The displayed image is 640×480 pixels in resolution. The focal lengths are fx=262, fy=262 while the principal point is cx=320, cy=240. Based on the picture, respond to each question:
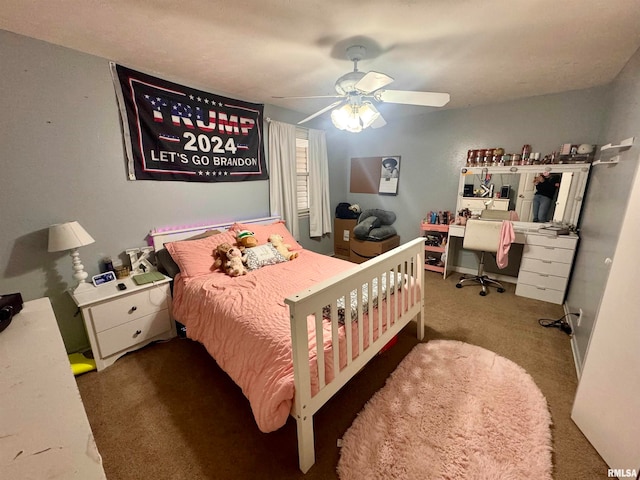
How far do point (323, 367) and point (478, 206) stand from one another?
3.22 meters

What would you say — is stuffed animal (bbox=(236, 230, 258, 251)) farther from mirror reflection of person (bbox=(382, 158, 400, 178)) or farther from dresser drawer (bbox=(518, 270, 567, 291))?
dresser drawer (bbox=(518, 270, 567, 291))

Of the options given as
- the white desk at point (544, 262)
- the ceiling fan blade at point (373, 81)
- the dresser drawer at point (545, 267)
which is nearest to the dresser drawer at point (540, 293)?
the white desk at point (544, 262)

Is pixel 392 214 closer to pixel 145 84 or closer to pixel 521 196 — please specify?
pixel 521 196

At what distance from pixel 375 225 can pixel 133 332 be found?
3205 mm

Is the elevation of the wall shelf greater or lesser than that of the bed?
greater

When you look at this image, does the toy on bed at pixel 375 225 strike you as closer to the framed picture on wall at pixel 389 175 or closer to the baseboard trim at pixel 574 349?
the framed picture on wall at pixel 389 175

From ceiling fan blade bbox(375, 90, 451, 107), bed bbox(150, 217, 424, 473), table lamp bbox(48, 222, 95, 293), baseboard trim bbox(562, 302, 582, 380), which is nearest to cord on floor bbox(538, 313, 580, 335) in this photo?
baseboard trim bbox(562, 302, 582, 380)

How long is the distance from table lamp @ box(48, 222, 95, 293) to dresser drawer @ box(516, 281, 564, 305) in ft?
13.9

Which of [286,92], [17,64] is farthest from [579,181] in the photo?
[17,64]

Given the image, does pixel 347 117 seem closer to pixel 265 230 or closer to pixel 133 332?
pixel 265 230

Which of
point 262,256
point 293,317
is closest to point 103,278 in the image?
point 262,256

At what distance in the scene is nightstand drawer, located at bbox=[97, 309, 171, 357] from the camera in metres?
1.96

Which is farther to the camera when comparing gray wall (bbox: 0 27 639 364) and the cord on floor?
the cord on floor

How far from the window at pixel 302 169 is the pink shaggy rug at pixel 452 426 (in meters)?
2.59
